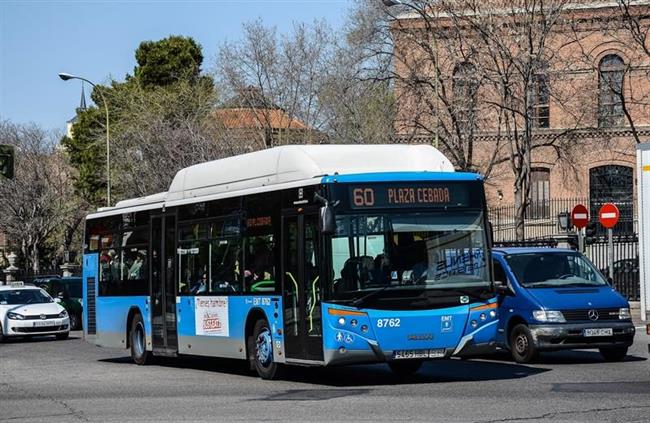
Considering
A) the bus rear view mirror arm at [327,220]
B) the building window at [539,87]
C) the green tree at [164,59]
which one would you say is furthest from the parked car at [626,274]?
the green tree at [164,59]

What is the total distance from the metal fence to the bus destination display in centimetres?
1686

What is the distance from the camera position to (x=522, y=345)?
19.3m

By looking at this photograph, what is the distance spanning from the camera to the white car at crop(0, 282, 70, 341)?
32562 mm

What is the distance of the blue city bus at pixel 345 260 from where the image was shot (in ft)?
52.0

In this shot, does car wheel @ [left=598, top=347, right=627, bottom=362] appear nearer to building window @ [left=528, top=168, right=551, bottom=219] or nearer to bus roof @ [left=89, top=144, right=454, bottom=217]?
bus roof @ [left=89, top=144, right=454, bottom=217]

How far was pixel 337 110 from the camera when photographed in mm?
47438

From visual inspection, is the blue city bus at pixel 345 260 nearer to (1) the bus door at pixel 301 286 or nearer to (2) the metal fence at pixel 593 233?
(1) the bus door at pixel 301 286

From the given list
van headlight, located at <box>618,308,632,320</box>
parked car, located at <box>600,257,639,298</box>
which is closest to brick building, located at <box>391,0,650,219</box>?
parked car, located at <box>600,257,639,298</box>

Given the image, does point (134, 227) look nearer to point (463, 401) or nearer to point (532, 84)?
point (463, 401)

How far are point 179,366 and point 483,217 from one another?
7.35m

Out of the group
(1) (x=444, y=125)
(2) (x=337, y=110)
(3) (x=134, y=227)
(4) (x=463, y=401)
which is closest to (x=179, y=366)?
(3) (x=134, y=227)

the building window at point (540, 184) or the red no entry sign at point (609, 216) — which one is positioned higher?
the building window at point (540, 184)

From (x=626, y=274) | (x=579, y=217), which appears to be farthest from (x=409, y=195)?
(x=626, y=274)

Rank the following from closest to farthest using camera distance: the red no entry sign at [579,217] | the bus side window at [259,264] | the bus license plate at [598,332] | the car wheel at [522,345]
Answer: the bus side window at [259,264] < the bus license plate at [598,332] < the car wheel at [522,345] < the red no entry sign at [579,217]
